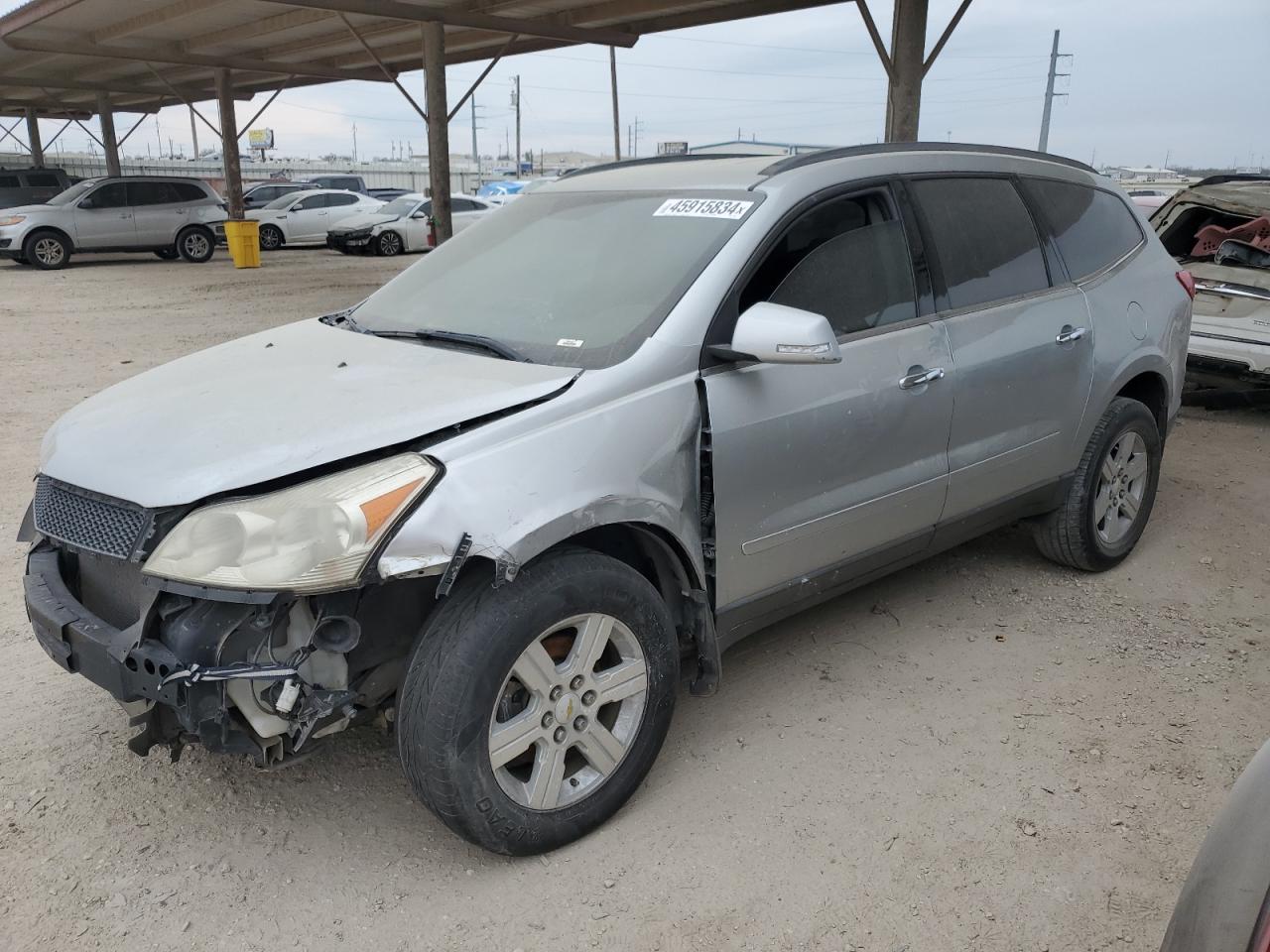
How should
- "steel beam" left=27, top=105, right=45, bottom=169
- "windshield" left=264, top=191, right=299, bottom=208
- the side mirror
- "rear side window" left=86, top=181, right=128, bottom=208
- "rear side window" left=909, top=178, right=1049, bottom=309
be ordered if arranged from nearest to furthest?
1. the side mirror
2. "rear side window" left=909, top=178, right=1049, bottom=309
3. "rear side window" left=86, top=181, right=128, bottom=208
4. "windshield" left=264, top=191, right=299, bottom=208
5. "steel beam" left=27, top=105, right=45, bottom=169

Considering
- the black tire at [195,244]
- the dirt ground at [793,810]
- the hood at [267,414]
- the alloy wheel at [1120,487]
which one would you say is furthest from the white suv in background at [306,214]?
the hood at [267,414]

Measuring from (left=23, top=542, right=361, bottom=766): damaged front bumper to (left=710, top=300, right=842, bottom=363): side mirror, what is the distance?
126 cm

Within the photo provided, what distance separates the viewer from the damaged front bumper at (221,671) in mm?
2223

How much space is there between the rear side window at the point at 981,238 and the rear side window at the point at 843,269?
0.72 feet

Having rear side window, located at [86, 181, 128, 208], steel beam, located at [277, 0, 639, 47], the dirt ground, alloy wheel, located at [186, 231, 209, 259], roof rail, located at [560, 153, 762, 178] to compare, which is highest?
steel beam, located at [277, 0, 639, 47]

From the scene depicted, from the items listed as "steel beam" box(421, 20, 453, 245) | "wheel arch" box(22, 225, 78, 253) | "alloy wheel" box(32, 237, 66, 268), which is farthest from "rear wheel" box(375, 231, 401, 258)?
"steel beam" box(421, 20, 453, 245)

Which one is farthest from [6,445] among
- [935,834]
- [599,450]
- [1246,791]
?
[1246,791]

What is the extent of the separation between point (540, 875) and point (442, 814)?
0.35 m

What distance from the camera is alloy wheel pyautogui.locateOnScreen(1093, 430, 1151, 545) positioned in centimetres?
436

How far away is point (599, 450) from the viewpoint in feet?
8.44

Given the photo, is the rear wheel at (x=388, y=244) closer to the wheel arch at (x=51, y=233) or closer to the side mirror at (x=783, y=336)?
the wheel arch at (x=51, y=233)

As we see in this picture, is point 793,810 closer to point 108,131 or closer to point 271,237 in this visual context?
point 271,237

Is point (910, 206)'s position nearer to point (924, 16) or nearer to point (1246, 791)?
point (1246, 791)

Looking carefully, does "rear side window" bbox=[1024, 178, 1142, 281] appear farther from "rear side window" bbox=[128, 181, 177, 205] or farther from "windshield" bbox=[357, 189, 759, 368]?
"rear side window" bbox=[128, 181, 177, 205]
